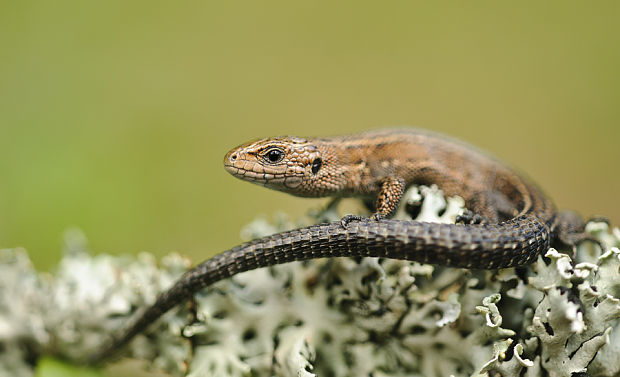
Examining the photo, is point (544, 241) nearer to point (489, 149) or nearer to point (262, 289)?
point (262, 289)

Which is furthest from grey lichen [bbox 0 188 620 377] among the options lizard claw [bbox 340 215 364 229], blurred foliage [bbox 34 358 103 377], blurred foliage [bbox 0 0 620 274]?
blurred foliage [bbox 0 0 620 274]

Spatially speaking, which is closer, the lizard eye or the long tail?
the long tail

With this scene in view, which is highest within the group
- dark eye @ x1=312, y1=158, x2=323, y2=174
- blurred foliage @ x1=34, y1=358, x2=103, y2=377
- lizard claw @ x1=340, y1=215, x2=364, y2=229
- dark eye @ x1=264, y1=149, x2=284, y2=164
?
dark eye @ x1=264, y1=149, x2=284, y2=164

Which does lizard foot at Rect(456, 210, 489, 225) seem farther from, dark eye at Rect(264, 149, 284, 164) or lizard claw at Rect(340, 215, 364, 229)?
dark eye at Rect(264, 149, 284, 164)

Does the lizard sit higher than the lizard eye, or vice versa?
the lizard eye

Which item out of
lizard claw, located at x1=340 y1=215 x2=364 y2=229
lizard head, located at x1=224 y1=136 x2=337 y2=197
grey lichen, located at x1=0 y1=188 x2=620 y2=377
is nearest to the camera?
grey lichen, located at x1=0 y1=188 x2=620 y2=377

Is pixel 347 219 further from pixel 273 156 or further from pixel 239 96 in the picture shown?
pixel 239 96

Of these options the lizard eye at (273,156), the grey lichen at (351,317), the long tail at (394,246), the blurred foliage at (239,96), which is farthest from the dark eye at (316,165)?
the blurred foliage at (239,96)
